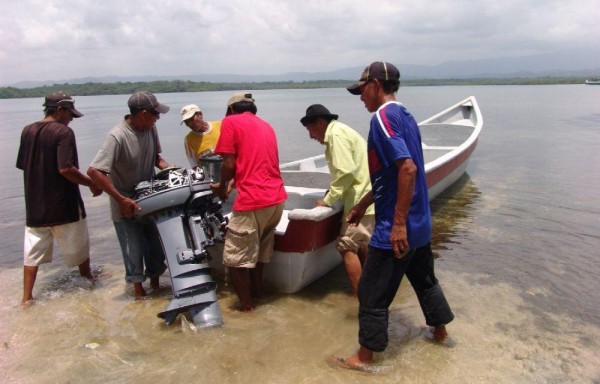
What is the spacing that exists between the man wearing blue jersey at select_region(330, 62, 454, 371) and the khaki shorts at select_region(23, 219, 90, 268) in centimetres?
304

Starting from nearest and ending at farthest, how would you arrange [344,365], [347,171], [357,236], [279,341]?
[344,365] < [279,341] < [347,171] < [357,236]

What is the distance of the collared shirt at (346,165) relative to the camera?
4.01m

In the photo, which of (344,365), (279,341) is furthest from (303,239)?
(344,365)

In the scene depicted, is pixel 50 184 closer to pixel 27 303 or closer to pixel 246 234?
pixel 27 303

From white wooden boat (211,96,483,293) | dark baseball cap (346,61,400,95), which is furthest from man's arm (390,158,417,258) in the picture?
white wooden boat (211,96,483,293)

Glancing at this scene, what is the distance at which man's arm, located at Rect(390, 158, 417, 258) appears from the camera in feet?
9.05

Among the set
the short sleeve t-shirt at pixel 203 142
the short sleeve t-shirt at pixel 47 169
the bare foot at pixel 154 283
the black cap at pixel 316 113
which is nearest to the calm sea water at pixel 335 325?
the bare foot at pixel 154 283

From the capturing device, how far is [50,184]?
4.31m

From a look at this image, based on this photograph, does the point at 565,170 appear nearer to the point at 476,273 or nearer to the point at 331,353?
the point at 476,273

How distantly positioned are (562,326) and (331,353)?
2195 millimetres

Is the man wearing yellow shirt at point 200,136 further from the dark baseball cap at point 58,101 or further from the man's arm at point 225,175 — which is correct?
the dark baseball cap at point 58,101

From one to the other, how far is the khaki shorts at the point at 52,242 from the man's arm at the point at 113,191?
2.67ft

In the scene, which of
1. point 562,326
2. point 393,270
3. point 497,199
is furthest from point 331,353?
point 497,199

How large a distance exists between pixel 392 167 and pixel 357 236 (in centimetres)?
134
